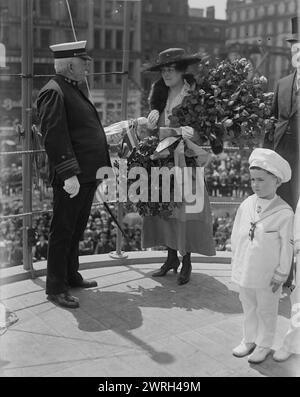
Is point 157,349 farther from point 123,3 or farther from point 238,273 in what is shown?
point 123,3

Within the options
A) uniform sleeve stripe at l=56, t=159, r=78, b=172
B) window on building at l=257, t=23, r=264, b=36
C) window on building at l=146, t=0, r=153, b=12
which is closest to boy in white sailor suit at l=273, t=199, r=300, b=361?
uniform sleeve stripe at l=56, t=159, r=78, b=172

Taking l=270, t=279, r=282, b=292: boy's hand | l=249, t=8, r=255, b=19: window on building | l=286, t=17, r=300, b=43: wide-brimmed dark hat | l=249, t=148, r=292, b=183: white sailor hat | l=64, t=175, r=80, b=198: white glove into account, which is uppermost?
l=249, t=8, r=255, b=19: window on building

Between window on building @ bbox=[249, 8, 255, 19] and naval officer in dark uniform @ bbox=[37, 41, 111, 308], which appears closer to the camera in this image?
naval officer in dark uniform @ bbox=[37, 41, 111, 308]

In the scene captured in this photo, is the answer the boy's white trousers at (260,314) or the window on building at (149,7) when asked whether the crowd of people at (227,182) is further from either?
the window on building at (149,7)

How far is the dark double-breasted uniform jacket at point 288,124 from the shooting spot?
12.1ft

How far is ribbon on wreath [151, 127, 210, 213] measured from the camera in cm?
378

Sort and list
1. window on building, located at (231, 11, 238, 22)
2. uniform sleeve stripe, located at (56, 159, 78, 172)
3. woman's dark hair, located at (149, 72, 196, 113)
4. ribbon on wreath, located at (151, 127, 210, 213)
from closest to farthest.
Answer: uniform sleeve stripe, located at (56, 159, 78, 172) < ribbon on wreath, located at (151, 127, 210, 213) < woman's dark hair, located at (149, 72, 196, 113) < window on building, located at (231, 11, 238, 22)

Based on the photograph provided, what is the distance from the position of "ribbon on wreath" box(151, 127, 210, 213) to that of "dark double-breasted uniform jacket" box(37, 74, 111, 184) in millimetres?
429

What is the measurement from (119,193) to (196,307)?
1.05 m

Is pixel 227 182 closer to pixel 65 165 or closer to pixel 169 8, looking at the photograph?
pixel 65 165

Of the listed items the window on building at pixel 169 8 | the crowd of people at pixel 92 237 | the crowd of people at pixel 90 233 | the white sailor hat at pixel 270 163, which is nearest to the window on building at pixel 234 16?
the window on building at pixel 169 8

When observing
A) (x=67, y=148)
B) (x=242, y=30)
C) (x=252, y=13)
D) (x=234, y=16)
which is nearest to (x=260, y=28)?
(x=252, y=13)

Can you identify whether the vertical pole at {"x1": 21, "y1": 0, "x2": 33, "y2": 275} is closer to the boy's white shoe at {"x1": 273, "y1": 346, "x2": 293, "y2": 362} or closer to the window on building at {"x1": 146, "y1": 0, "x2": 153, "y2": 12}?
the boy's white shoe at {"x1": 273, "y1": 346, "x2": 293, "y2": 362}
